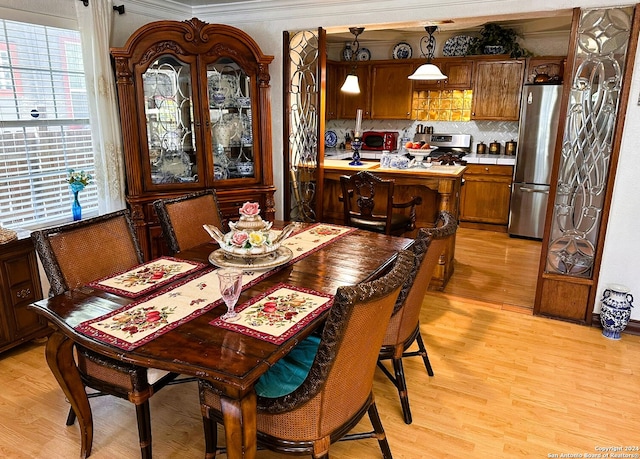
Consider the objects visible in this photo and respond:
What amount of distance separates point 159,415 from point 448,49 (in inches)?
231

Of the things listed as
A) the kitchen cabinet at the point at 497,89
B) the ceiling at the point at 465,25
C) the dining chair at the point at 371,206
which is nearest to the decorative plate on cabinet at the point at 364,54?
the ceiling at the point at 465,25

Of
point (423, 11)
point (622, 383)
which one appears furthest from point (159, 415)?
point (423, 11)

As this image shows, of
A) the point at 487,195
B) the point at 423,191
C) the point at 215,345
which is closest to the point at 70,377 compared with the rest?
the point at 215,345

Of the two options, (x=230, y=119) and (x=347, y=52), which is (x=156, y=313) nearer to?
(x=230, y=119)

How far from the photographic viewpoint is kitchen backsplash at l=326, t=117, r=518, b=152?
637 cm

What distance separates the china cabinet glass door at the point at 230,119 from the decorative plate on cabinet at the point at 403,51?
11.7ft

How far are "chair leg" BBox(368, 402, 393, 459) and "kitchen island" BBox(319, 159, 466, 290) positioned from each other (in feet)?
7.26

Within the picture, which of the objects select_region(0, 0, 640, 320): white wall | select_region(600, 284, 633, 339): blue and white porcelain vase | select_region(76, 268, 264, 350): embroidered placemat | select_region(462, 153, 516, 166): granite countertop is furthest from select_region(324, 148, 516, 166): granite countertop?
select_region(76, 268, 264, 350): embroidered placemat

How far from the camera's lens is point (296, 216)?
4555 millimetres

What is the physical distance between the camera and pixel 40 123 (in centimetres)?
326

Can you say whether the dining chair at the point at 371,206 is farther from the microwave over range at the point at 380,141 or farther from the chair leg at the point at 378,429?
the microwave over range at the point at 380,141

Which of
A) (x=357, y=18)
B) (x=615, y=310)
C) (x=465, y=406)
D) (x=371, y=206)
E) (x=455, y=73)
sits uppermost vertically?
(x=357, y=18)

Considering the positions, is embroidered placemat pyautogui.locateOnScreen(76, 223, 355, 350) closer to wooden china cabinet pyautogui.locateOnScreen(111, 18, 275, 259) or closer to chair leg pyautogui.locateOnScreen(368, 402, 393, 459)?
chair leg pyautogui.locateOnScreen(368, 402, 393, 459)

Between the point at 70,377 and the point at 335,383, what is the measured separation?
118 cm
